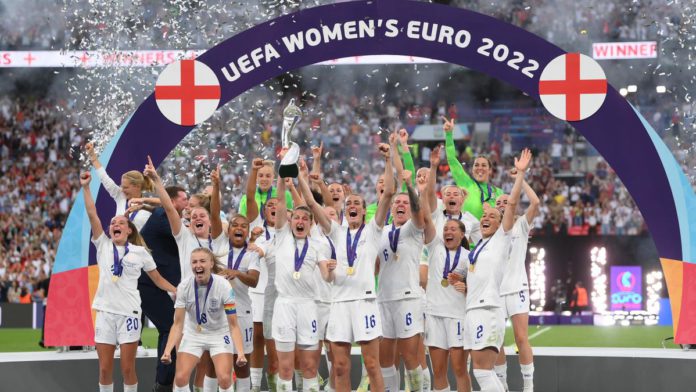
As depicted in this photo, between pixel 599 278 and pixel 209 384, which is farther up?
pixel 599 278

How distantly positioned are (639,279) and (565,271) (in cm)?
138

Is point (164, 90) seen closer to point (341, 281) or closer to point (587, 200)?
point (341, 281)

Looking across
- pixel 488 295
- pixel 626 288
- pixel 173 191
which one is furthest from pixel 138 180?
pixel 626 288

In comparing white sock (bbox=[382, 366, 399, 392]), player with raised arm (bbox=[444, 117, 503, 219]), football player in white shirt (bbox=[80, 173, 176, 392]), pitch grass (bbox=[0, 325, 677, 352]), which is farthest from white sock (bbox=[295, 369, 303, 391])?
pitch grass (bbox=[0, 325, 677, 352])

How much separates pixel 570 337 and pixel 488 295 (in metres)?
9.68

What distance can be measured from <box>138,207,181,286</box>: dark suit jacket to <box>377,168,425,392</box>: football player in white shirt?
1.96m

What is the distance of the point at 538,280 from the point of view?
21656 mm

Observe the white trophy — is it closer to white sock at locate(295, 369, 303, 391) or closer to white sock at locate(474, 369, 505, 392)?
white sock at locate(474, 369, 505, 392)

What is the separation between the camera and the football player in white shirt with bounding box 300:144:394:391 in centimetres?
966

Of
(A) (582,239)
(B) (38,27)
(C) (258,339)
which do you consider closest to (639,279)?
(A) (582,239)

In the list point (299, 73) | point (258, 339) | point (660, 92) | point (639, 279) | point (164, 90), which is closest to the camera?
point (258, 339)

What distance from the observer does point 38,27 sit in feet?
101

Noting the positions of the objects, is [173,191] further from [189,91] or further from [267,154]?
[267,154]

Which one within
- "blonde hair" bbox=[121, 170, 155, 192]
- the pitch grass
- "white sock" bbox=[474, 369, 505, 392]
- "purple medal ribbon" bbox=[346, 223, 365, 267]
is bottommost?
the pitch grass
